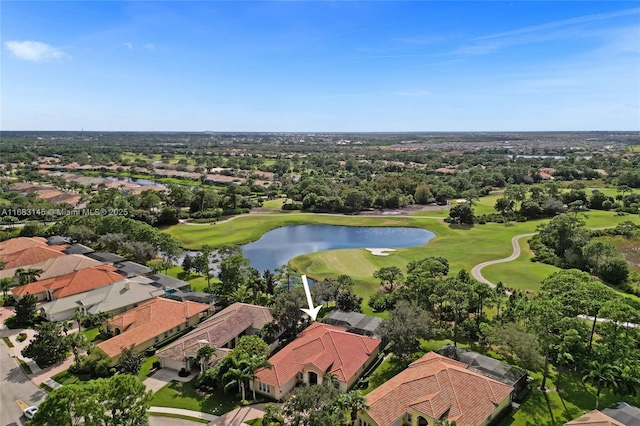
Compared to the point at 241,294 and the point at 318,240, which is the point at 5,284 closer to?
the point at 241,294

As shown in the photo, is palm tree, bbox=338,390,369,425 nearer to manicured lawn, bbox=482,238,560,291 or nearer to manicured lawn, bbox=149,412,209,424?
manicured lawn, bbox=149,412,209,424

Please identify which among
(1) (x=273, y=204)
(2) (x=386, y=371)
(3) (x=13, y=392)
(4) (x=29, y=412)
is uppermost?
(1) (x=273, y=204)

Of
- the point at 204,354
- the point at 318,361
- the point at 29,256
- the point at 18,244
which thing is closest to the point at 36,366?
the point at 204,354

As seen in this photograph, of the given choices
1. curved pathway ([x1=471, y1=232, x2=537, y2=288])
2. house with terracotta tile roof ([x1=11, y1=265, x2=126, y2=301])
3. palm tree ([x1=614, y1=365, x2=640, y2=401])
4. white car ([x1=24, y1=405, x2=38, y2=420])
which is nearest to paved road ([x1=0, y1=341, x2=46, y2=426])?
white car ([x1=24, y1=405, x2=38, y2=420])

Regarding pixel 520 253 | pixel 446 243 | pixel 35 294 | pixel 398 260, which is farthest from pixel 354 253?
pixel 35 294

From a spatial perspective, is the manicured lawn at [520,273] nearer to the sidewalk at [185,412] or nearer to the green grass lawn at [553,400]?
the green grass lawn at [553,400]

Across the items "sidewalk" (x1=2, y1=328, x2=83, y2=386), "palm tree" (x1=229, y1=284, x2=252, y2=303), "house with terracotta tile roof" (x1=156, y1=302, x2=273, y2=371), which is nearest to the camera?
"sidewalk" (x1=2, y1=328, x2=83, y2=386)
